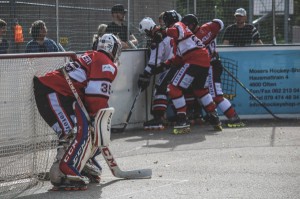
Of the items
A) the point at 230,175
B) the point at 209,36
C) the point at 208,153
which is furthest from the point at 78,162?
the point at 209,36

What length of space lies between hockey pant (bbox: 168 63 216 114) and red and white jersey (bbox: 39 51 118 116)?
13.9 feet


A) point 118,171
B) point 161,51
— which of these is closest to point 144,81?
point 161,51

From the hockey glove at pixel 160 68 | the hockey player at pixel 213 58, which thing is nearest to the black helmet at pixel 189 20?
the hockey player at pixel 213 58

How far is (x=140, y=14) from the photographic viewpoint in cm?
1508

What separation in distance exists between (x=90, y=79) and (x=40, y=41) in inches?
147

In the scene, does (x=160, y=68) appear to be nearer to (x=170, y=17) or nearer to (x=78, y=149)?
(x=170, y=17)

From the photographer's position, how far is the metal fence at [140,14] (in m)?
13.4

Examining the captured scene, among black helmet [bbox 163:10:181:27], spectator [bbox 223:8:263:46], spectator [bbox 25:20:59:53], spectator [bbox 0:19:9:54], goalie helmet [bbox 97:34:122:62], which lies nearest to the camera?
goalie helmet [bbox 97:34:122:62]

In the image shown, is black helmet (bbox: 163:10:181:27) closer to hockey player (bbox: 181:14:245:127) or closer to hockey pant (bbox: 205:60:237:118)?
hockey player (bbox: 181:14:245:127)

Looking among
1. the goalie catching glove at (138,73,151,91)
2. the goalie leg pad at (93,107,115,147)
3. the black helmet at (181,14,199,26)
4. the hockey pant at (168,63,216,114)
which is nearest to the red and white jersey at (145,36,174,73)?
the goalie catching glove at (138,73,151,91)

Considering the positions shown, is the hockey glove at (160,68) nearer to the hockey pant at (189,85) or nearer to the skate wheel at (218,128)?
the hockey pant at (189,85)

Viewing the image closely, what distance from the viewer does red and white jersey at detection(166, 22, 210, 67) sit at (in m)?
12.9

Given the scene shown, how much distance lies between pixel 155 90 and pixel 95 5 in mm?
2259

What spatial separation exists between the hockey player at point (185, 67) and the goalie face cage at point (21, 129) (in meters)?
4.16
